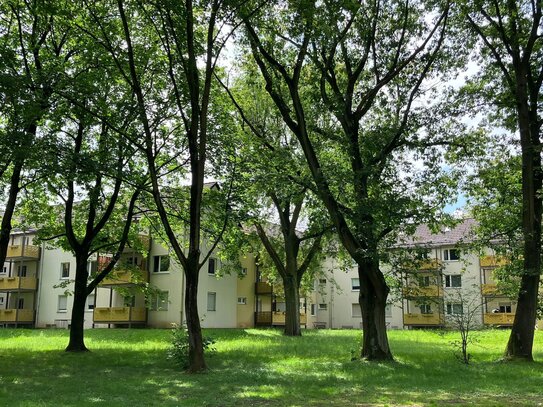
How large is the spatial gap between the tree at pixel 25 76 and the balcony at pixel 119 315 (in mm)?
20505

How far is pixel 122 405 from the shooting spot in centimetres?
891

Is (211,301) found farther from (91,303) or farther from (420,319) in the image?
(420,319)

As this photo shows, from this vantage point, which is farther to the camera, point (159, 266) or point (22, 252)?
point (22, 252)

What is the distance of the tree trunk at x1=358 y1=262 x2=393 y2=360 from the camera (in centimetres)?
1620

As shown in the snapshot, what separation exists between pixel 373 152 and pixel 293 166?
2677mm

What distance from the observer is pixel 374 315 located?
16.4 metres

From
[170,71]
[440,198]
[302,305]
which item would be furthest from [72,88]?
[302,305]

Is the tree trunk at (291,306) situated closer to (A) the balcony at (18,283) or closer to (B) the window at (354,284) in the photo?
(B) the window at (354,284)

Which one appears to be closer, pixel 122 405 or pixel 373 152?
pixel 122 405

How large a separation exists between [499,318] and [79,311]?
1323 inches

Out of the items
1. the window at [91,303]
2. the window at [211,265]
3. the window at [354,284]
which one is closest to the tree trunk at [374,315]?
the window at [211,265]

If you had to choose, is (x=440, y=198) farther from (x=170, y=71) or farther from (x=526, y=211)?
(x=170, y=71)

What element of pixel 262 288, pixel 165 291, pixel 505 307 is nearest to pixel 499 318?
pixel 505 307

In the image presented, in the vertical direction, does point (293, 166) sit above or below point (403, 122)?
below
